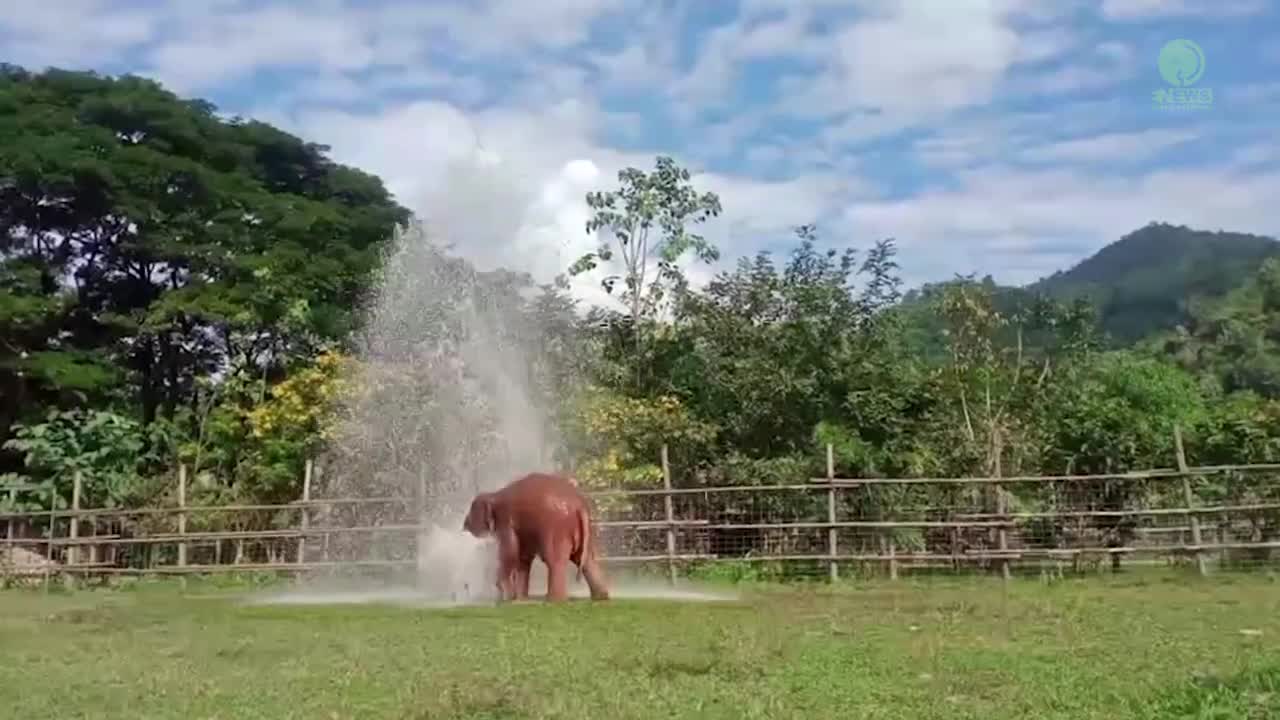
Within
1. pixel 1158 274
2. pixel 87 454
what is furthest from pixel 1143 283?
pixel 87 454

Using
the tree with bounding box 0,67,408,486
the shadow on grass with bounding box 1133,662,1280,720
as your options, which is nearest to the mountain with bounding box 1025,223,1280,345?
the tree with bounding box 0,67,408,486

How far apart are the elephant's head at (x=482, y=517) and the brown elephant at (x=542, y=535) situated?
3 centimetres

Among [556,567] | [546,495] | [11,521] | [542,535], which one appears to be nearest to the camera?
[556,567]

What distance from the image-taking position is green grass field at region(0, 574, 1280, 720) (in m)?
6.71

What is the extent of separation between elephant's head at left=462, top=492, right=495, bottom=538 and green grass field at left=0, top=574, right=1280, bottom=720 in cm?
146

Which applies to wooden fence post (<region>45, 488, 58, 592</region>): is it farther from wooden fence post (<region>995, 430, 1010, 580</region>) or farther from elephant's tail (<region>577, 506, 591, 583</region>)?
wooden fence post (<region>995, 430, 1010, 580</region>)

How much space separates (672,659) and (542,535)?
214 inches

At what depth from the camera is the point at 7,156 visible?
24.3 meters

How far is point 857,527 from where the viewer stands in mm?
17234

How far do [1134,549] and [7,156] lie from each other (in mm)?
19770

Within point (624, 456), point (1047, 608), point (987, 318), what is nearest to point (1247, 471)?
point (987, 318)

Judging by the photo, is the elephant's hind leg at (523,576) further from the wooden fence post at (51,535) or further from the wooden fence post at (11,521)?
the wooden fence post at (11,521)

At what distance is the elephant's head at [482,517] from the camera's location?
14.0 meters

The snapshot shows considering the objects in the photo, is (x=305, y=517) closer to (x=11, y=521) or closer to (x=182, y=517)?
(x=182, y=517)
